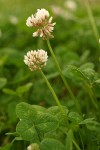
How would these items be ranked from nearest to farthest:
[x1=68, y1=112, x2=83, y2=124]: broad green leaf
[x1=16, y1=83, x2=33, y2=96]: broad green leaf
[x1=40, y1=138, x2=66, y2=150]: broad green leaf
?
[x1=40, y1=138, x2=66, y2=150]: broad green leaf < [x1=68, y1=112, x2=83, y2=124]: broad green leaf < [x1=16, y1=83, x2=33, y2=96]: broad green leaf

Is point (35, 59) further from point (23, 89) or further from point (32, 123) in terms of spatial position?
point (23, 89)

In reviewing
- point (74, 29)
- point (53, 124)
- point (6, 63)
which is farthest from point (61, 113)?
point (74, 29)

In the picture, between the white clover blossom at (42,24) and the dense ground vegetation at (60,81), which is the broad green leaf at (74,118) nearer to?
the dense ground vegetation at (60,81)

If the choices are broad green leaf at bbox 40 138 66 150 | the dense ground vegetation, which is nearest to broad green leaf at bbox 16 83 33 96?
the dense ground vegetation

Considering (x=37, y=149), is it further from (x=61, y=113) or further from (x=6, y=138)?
(x=6, y=138)

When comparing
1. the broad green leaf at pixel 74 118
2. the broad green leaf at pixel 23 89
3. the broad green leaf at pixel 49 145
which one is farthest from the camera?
the broad green leaf at pixel 23 89

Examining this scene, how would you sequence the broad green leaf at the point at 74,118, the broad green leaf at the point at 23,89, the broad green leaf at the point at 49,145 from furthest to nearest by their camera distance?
1. the broad green leaf at the point at 23,89
2. the broad green leaf at the point at 74,118
3. the broad green leaf at the point at 49,145

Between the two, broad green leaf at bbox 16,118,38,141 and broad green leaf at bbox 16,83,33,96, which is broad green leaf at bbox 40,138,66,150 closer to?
broad green leaf at bbox 16,118,38,141

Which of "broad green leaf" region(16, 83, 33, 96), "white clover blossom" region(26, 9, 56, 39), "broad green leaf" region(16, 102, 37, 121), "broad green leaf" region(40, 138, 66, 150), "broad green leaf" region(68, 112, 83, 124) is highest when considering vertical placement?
"white clover blossom" region(26, 9, 56, 39)

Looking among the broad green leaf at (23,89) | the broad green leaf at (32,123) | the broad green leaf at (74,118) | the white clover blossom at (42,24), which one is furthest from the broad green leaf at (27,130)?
the broad green leaf at (23,89)
